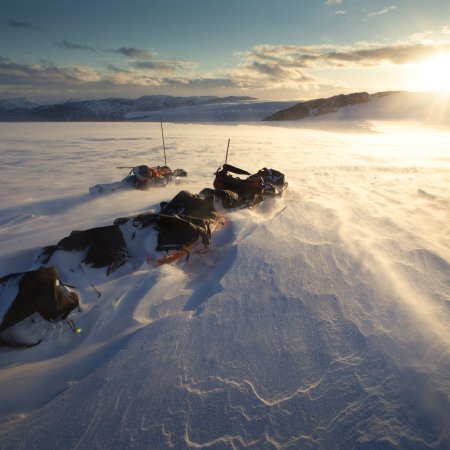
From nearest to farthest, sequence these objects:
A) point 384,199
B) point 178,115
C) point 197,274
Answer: point 197,274
point 384,199
point 178,115

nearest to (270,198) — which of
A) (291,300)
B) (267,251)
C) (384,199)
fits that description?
(384,199)

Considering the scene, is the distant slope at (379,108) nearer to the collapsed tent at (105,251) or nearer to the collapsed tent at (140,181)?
the collapsed tent at (140,181)

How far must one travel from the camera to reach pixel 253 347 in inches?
92.5

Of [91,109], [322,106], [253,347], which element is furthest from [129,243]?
[91,109]

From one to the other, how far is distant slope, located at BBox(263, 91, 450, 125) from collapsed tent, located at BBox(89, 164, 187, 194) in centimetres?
3201

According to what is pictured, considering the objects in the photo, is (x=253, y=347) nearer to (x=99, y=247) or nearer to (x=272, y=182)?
(x=99, y=247)

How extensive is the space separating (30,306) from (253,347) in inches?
67.6

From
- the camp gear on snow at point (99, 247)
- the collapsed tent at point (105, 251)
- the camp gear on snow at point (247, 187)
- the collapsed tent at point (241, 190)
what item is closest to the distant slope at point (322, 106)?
the collapsed tent at point (241, 190)

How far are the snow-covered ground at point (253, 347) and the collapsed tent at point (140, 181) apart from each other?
1628mm

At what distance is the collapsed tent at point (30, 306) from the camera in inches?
91.7

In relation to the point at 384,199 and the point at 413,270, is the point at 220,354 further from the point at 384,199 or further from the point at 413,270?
the point at 384,199

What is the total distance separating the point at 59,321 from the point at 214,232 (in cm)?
224

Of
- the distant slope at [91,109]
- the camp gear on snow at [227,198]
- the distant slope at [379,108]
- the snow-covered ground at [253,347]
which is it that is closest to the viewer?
the snow-covered ground at [253,347]

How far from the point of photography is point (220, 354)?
227cm
